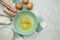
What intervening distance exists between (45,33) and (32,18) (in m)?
0.11

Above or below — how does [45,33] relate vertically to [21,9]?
below

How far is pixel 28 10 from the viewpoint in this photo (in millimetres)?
881

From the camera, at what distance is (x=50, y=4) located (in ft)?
2.97

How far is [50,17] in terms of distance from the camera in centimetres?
90

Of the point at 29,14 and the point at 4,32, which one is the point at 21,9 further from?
the point at 4,32

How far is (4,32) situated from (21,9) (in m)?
0.15

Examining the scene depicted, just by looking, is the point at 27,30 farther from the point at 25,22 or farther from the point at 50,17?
the point at 50,17

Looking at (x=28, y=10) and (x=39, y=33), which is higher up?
(x=28, y=10)

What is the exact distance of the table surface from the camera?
885 millimetres

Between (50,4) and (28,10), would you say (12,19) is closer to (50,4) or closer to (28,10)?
(28,10)

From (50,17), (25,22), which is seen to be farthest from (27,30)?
(50,17)

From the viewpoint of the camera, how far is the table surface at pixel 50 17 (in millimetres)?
885

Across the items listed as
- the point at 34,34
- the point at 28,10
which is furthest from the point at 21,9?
the point at 34,34

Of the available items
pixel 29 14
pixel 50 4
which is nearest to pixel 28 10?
pixel 29 14
